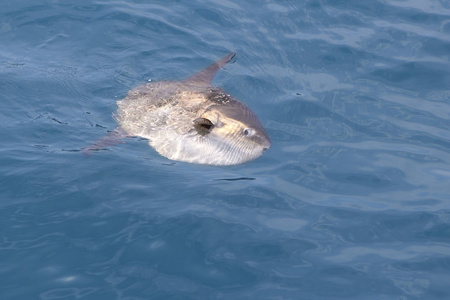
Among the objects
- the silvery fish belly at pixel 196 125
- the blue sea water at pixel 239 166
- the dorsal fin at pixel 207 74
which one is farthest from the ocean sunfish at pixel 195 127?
the dorsal fin at pixel 207 74

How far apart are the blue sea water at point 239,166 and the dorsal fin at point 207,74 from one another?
0.65ft

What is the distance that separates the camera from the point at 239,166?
8.09 metres

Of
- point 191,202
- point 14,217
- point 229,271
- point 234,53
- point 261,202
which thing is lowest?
point 14,217

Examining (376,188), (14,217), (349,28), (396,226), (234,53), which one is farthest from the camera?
(349,28)

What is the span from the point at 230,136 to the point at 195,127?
512mm

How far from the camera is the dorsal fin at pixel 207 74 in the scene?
9546 millimetres

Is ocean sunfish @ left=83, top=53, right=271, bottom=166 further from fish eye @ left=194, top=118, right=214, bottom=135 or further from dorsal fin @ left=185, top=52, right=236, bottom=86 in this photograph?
dorsal fin @ left=185, top=52, right=236, bottom=86

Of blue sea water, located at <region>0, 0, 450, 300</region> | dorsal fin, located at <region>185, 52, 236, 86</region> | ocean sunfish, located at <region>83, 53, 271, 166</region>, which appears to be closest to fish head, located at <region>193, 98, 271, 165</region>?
ocean sunfish, located at <region>83, 53, 271, 166</region>

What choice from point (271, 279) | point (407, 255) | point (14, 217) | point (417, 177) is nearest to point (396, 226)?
point (407, 255)

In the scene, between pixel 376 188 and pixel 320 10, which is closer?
pixel 376 188

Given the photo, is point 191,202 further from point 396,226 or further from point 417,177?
point 417,177

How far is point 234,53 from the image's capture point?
423 inches

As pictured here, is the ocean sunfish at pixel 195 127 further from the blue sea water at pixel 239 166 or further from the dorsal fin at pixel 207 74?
the dorsal fin at pixel 207 74

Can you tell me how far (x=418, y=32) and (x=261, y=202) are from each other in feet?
20.9
